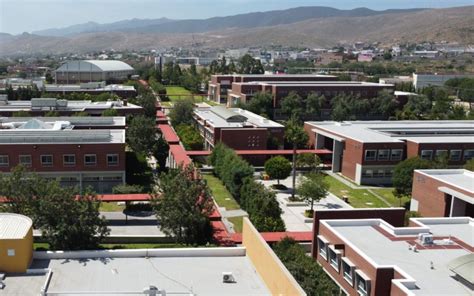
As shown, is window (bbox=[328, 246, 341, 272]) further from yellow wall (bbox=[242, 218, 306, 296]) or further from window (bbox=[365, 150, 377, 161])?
window (bbox=[365, 150, 377, 161])

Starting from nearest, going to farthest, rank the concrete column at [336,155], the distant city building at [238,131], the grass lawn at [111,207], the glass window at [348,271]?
the glass window at [348,271]
the grass lawn at [111,207]
the concrete column at [336,155]
the distant city building at [238,131]

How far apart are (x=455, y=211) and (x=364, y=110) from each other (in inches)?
1740

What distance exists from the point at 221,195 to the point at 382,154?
52.6ft

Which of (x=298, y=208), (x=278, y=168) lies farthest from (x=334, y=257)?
(x=278, y=168)

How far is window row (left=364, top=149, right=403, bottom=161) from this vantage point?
4481 centimetres

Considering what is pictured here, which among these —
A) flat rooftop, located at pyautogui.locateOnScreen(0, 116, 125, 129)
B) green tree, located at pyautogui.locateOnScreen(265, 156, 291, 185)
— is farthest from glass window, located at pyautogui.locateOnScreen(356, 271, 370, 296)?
flat rooftop, located at pyautogui.locateOnScreen(0, 116, 125, 129)

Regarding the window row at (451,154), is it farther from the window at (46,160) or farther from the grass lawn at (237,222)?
the window at (46,160)

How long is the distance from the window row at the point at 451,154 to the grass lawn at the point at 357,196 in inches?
266

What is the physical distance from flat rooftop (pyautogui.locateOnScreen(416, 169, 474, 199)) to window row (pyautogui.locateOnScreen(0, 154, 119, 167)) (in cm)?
2288

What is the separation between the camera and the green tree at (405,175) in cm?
3797

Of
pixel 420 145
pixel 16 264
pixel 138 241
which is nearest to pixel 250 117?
pixel 420 145

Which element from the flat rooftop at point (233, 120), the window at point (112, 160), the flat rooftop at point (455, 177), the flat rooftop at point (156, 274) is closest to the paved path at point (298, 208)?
the flat rooftop at point (455, 177)

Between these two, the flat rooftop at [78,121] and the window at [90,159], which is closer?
the window at [90,159]

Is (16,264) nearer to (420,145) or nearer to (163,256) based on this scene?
(163,256)
